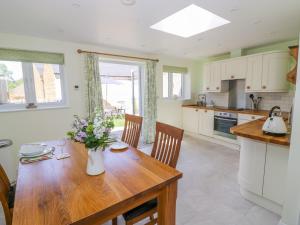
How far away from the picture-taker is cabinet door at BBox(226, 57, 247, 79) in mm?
3827

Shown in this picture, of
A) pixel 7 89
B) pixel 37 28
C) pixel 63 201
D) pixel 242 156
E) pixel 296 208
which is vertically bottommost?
pixel 296 208

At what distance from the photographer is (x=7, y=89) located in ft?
9.36

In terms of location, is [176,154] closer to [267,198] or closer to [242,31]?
[267,198]

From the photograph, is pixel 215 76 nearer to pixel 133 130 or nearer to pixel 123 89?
pixel 123 89

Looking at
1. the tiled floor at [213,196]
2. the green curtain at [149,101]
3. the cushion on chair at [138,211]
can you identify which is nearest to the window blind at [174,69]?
the green curtain at [149,101]

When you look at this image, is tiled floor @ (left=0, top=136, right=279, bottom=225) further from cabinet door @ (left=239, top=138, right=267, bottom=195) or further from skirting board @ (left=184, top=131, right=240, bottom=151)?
skirting board @ (left=184, top=131, right=240, bottom=151)

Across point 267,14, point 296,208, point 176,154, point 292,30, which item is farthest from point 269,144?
point 292,30

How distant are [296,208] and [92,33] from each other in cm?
343

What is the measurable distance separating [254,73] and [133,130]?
3135 mm

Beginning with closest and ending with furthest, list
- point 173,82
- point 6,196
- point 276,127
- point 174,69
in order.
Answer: point 6,196
point 276,127
point 174,69
point 173,82

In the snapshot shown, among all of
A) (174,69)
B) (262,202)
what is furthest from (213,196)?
(174,69)

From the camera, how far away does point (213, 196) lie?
7.14ft

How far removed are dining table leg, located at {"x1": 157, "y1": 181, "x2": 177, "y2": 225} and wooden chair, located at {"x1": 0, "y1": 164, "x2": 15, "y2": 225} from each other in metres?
1.04

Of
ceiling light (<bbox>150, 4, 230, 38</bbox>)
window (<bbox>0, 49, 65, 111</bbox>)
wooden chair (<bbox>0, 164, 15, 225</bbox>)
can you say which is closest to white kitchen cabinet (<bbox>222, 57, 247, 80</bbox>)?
ceiling light (<bbox>150, 4, 230, 38</bbox>)
